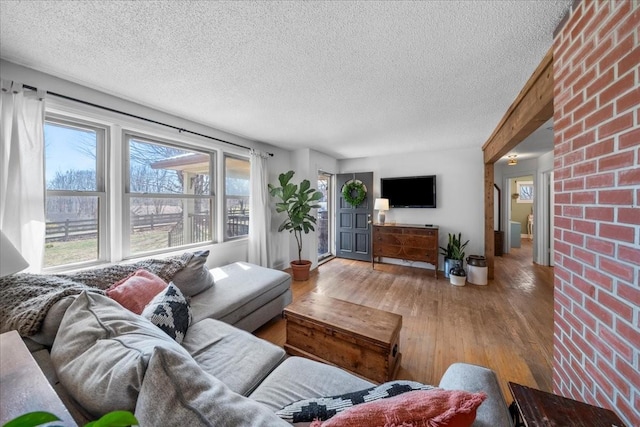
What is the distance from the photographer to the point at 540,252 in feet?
14.3

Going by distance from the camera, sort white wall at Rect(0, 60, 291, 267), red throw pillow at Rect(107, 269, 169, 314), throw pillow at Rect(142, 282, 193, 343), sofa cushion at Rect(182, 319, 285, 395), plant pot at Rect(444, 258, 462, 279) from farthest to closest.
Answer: plant pot at Rect(444, 258, 462, 279), white wall at Rect(0, 60, 291, 267), red throw pillow at Rect(107, 269, 169, 314), throw pillow at Rect(142, 282, 193, 343), sofa cushion at Rect(182, 319, 285, 395)

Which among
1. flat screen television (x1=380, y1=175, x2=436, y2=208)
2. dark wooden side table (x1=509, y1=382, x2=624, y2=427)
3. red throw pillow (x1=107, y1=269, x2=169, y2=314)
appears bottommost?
dark wooden side table (x1=509, y1=382, x2=624, y2=427)

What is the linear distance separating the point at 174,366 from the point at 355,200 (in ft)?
14.1

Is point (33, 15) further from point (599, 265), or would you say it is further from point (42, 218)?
point (599, 265)

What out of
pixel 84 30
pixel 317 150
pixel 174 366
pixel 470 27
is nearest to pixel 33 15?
pixel 84 30

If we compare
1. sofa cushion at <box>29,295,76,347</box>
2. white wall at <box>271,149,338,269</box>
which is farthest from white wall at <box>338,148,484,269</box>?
sofa cushion at <box>29,295,76,347</box>

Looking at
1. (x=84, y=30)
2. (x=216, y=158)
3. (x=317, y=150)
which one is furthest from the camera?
(x=317, y=150)

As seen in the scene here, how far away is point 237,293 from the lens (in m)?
2.00

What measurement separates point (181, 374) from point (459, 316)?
8.82 ft

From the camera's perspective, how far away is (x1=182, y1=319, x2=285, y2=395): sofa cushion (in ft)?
3.66

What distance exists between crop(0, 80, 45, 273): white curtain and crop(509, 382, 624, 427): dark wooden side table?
2.85 meters

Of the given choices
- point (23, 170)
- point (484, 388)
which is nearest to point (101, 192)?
point (23, 170)

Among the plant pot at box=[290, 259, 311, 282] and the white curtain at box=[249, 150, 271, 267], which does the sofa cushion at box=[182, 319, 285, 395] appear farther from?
the plant pot at box=[290, 259, 311, 282]

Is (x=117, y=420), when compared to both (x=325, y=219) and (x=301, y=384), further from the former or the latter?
(x=325, y=219)
